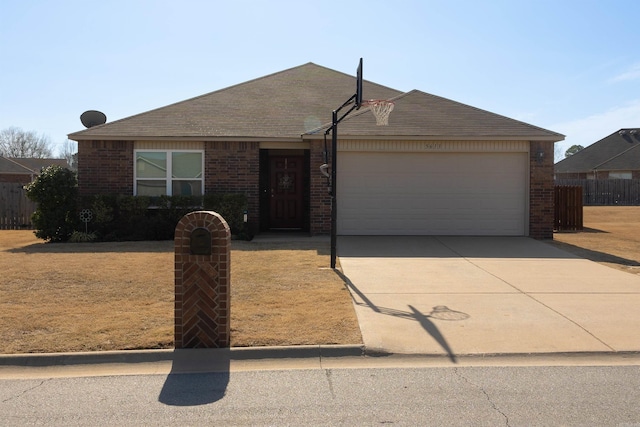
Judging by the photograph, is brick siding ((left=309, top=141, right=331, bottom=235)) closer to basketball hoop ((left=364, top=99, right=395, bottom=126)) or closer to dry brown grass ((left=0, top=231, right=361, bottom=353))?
basketball hoop ((left=364, top=99, right=395, bottom=126))

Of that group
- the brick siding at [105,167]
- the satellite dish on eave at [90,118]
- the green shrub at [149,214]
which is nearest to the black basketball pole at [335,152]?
the green shrub at [149,214]

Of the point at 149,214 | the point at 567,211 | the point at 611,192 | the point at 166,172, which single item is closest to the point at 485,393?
the point at 149,214

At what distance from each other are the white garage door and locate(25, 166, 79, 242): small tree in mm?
7087

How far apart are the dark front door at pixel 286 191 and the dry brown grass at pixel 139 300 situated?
15.6ft

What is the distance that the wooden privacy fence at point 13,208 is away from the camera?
19938 millimetres

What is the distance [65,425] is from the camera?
162 inches

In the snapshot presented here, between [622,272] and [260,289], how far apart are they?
6637mm

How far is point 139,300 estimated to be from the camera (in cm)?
782

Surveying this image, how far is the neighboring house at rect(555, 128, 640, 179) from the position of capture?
42812mm

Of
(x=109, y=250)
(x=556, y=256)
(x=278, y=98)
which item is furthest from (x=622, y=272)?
(x=278, y=98)

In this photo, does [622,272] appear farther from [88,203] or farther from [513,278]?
[88,203]

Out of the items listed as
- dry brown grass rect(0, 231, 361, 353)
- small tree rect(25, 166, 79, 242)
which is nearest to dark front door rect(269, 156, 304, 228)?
dry brown grass rect(0, 231, 361, 353)

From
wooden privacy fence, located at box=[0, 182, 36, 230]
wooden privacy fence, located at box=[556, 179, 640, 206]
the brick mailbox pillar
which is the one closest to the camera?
the brick mailbox pillar

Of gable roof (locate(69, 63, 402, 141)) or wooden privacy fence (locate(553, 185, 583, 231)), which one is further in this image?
wooden privacy fence (locate(553, 185, 583, 231))
